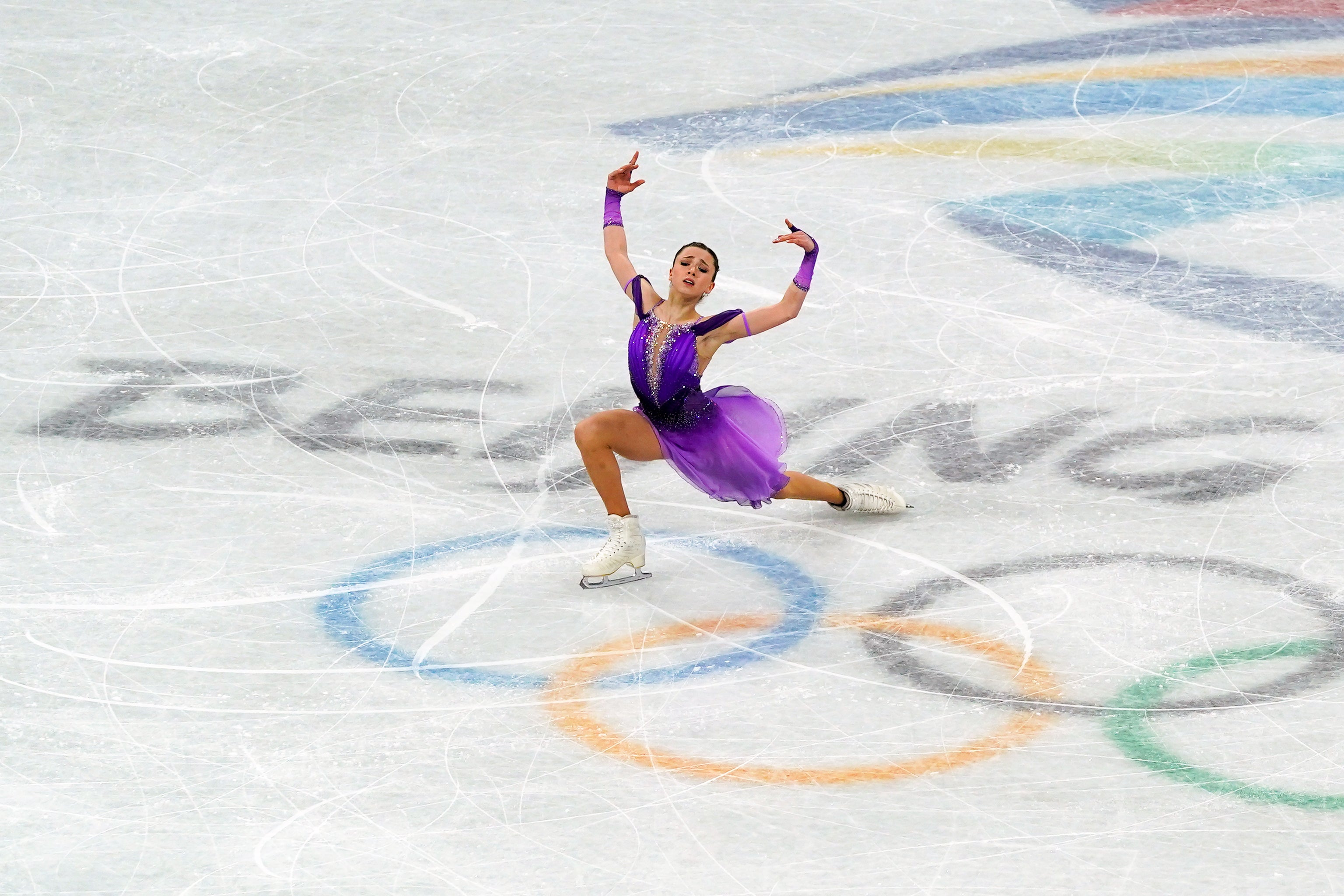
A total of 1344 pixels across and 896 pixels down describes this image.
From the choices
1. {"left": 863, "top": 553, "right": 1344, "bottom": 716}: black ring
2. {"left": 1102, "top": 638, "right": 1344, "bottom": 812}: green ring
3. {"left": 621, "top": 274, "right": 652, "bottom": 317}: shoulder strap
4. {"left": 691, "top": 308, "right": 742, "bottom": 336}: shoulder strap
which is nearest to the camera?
{"left": 1102, "top": 638, "right": 1344, "bottom": 812}: green ring

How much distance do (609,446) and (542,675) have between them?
1.00 metres

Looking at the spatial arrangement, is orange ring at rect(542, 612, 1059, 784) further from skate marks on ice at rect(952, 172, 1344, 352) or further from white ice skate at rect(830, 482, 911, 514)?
skate marks on ice at rect(952, 172, 1344, 352)

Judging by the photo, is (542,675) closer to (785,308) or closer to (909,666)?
(909,666)

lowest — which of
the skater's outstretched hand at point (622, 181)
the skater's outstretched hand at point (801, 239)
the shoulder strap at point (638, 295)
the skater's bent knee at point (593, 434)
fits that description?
the skater's bent knee at point (593, 434)

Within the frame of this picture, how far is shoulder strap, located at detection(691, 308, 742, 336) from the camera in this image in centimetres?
613

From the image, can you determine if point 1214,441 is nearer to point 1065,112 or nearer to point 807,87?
point 1065,112

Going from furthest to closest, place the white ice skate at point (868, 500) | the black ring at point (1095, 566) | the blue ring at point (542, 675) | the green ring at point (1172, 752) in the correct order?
the white ice skate at point (868, 500)
the blue ring at point (542, 675)
the black ring at point (1095, 566)
the green ring at point (1172, 752)

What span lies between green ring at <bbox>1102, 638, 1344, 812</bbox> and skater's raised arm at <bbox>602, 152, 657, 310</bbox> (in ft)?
7.80

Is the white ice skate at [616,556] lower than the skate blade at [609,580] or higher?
higher

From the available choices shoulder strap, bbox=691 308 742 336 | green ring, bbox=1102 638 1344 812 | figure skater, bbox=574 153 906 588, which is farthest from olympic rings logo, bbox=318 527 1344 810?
shoulder strap, bbox=691 308 742 336

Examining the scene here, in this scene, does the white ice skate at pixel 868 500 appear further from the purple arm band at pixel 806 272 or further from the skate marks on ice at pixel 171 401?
the skate marks on ice at pixel 171 401

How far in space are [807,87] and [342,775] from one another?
22.8ft

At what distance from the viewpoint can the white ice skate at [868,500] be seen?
6645 millimetres

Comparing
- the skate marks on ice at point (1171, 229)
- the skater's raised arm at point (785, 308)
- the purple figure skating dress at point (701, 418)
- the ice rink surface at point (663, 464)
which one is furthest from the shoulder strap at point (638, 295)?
the skate marks on ice at point (1171, 229)
